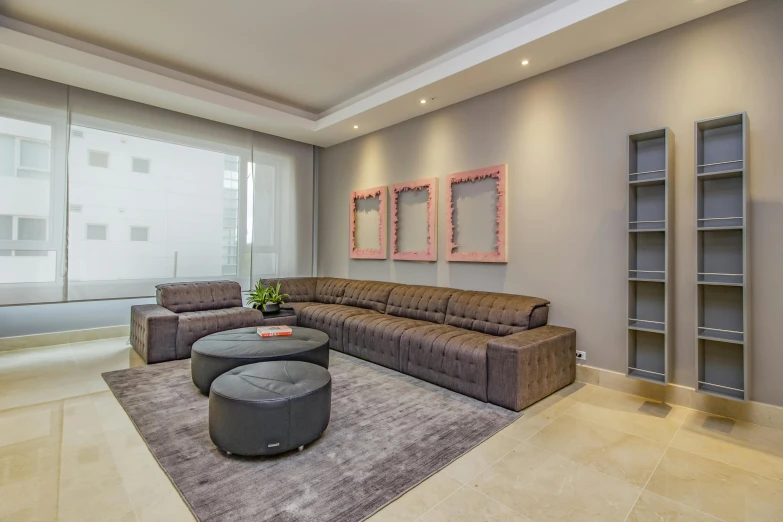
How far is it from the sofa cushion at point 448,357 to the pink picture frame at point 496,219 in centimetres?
95

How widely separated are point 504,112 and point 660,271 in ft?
7.44

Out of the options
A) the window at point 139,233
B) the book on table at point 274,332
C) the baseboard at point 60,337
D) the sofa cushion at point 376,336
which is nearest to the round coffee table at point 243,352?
the book on table at point 274,332

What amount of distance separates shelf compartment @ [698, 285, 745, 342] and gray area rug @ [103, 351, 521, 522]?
5.48 ft

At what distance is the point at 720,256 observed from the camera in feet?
9.33

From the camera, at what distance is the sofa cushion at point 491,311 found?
356 cm

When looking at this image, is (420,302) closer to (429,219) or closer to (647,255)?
(429,219)

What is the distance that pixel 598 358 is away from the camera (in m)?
3.47

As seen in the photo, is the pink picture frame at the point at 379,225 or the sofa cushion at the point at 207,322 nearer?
the sofa cushion at the point at 207,322

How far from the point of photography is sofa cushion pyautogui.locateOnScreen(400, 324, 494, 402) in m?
3.13

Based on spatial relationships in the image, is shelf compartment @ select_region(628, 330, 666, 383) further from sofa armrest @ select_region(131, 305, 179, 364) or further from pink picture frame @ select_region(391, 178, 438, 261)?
sofa armrest @ select_region(131, 305, 179, 364)

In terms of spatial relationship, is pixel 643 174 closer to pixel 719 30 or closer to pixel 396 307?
pixel 719 30

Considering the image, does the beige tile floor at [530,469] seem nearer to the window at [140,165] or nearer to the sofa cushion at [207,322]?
the sofa cushion at [207,322]

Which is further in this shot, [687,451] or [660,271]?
[660,271]

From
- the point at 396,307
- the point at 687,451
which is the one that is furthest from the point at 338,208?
the point at 687,451
